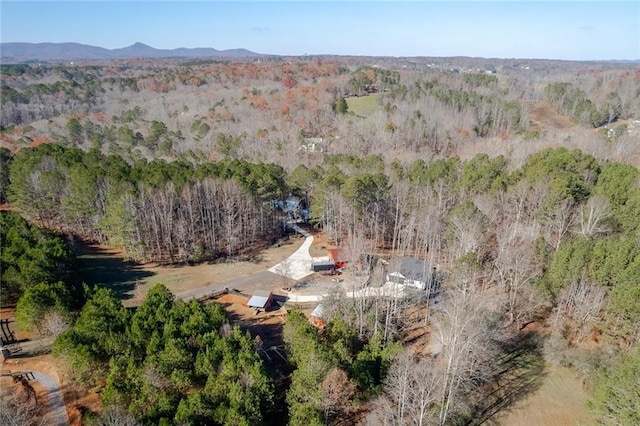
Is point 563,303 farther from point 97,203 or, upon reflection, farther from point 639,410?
point 97,203

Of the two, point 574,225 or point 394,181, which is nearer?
point 574,225

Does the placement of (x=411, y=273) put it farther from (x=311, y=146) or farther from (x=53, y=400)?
(x=311, y=146)

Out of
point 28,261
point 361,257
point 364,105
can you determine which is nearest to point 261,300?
point 361,257

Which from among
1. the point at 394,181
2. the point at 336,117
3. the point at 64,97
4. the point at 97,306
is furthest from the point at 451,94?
the point at 64,97

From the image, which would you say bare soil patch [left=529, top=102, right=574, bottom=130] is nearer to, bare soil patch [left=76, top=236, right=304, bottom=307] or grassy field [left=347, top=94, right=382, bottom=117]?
grassy field [left=347, top=94, right=382, bottom=117]

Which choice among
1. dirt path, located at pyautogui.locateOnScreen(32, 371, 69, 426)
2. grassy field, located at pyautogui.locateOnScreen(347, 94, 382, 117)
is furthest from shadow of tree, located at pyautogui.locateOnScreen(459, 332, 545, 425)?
grassy field, located at pyautogui.locateOnScreen(347, 94, 382, 117)

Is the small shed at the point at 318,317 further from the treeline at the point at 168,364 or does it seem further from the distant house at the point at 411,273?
the treeline at the point at 168,364
